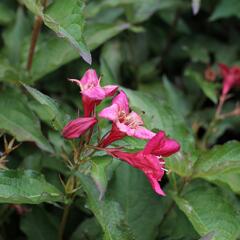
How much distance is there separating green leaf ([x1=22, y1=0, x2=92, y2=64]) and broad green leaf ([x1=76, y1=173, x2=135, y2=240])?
285 millimetres

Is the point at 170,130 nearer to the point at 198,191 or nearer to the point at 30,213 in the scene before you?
the point at 198,191

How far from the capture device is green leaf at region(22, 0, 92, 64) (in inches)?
48.7

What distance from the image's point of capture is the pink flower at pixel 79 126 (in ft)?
3.72

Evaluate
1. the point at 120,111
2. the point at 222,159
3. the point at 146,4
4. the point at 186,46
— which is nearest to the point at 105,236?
the point at 120,111

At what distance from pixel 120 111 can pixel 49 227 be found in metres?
0.55

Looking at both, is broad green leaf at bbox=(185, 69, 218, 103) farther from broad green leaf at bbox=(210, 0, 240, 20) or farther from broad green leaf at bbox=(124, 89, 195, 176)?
broad green leaf at bbox=(124, 89, 195, 176)

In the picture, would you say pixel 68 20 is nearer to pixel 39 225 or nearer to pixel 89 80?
pixel 89 80

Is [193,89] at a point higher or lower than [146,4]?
lower

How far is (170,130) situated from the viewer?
156cm

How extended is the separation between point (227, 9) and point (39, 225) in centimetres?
116

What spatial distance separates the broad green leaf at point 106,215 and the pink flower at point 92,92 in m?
0.16

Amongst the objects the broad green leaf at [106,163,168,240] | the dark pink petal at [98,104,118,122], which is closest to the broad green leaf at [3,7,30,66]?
the broad green leaf at [106,163,168,240]

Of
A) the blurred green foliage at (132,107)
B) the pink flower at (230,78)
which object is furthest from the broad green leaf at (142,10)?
the pink flower at (230,78)

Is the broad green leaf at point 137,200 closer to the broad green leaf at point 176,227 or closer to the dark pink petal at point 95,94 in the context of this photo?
the broad green leaf at point 176,227
